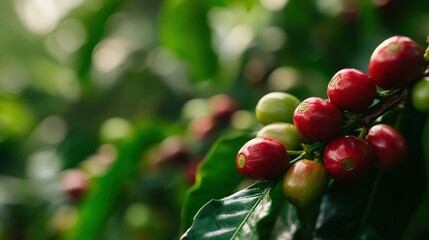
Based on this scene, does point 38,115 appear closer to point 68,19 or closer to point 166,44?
point 68,19

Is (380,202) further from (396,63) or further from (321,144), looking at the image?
(396,63)

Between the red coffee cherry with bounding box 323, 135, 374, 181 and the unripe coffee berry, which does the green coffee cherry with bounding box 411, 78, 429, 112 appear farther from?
the unripe coffee berry

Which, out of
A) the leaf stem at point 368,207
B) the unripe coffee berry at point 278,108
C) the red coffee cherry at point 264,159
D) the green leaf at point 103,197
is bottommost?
the leaf stem at point 368,207

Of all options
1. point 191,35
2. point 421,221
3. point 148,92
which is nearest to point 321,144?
point 421,221

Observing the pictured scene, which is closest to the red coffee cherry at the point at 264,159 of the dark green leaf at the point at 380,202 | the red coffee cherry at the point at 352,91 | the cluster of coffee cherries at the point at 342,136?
the cluster of coffee cherries at the point at 342,136

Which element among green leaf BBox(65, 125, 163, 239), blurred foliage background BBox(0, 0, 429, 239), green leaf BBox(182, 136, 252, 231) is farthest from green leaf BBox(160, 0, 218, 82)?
green leaf BBox(182, 136, 252, 231)

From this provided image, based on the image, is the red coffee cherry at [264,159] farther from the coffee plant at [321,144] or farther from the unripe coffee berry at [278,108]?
the unripe coffee berry at [278,108]

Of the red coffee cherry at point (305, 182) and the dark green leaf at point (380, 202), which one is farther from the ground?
the red coffee cherry at point (305, 182)
